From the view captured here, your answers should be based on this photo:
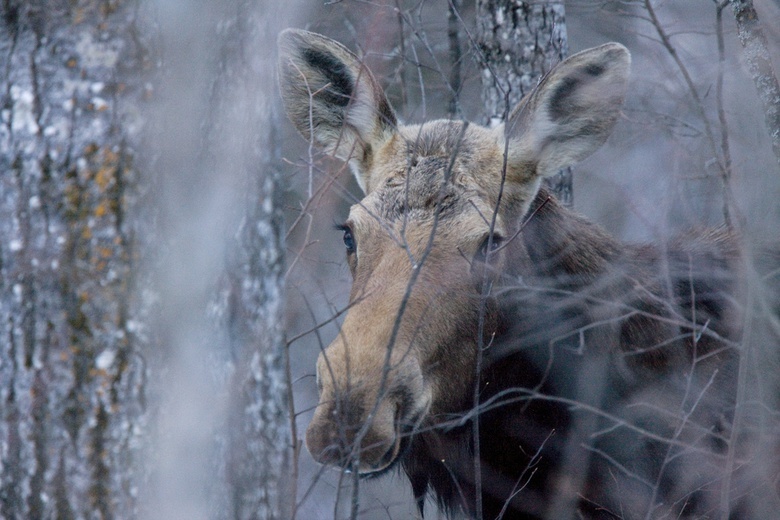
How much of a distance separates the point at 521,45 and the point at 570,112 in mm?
1363

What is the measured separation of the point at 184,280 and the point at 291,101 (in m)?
1.88

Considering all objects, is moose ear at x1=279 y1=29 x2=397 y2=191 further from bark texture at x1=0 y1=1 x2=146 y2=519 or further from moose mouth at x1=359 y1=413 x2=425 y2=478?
moose mouth at x1=359 y1=413 x2=425 y2=478

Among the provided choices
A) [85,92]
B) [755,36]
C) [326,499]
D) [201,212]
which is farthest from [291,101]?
[326,499]

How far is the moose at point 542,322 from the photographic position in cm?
380

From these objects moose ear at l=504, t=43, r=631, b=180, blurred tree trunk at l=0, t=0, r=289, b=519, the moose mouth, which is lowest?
the moose mouth

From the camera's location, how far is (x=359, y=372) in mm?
3197

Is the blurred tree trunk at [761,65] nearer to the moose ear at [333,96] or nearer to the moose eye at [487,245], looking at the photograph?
the moose eye at [487,245]

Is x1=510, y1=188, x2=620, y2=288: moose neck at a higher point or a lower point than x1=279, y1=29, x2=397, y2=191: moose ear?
lower

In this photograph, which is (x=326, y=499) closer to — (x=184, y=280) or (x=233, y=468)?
(x=233, y=468)

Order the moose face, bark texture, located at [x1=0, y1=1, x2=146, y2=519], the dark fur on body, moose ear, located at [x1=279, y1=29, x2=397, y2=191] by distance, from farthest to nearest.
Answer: moose ear, located at [x1=279, y1=29, x2=397, y2=191], the dark fur on body, the moose face, bark texture, located at [x1=0, y1=1, x2=146, y2=519]

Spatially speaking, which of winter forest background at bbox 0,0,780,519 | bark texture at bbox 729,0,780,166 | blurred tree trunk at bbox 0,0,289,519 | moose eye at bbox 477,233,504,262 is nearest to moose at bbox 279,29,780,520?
Result: moose eye at bbox 477,233,504,262

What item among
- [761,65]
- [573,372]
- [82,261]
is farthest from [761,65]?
[82,261]

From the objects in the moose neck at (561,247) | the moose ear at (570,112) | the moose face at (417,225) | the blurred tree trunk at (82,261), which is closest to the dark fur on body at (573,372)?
the moose neck at (561,247)

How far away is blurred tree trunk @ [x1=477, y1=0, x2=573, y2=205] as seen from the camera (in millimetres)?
5715
